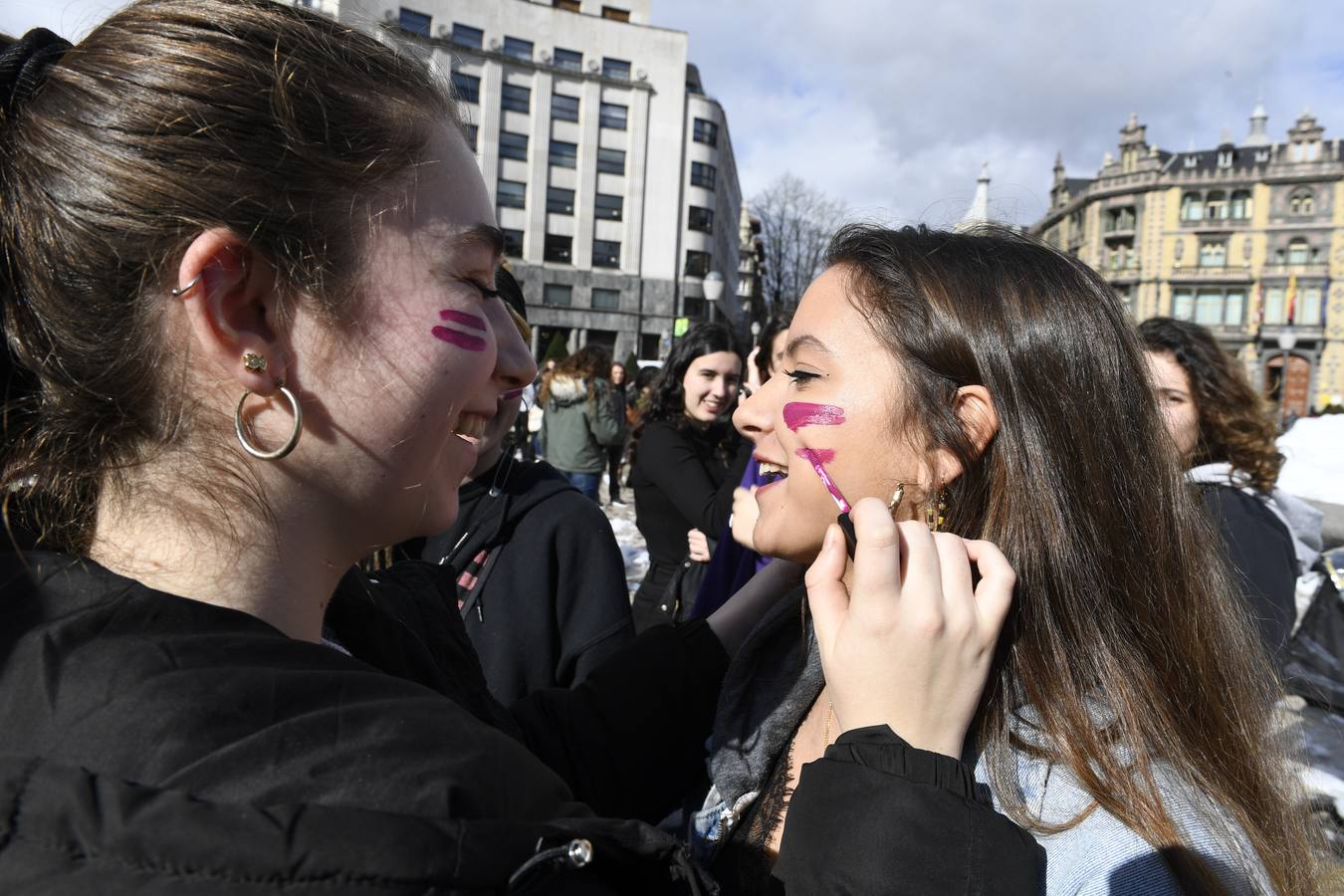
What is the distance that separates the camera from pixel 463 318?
1218 millimetres

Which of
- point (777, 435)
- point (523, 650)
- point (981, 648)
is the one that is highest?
point (777, 435)

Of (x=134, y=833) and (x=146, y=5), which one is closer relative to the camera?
(x=134, y=833)

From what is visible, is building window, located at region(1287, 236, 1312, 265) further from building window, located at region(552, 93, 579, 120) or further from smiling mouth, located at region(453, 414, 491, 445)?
smiling mouth, located at region(453, 414, 491, 445)

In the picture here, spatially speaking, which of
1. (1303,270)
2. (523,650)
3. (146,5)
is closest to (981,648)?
(146,5)

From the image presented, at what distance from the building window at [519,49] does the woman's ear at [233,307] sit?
44190 millimetres

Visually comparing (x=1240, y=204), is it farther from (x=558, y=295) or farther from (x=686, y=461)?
(x=686, y=461)

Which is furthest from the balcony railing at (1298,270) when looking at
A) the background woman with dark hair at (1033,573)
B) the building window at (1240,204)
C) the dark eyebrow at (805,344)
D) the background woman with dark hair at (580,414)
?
the dark eyebrow at (805,344)

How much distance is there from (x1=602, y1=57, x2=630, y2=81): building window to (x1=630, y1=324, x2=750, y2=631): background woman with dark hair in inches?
1645

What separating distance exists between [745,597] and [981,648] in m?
0.97

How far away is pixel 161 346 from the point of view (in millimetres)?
1052

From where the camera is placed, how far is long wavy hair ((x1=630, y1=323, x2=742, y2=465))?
16.8ft

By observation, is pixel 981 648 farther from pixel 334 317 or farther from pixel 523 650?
pixel 523 650

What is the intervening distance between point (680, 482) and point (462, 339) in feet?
11.5

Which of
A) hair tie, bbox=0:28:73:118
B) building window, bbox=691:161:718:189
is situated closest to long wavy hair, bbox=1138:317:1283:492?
hair tie, bbox=0:28:73:118
